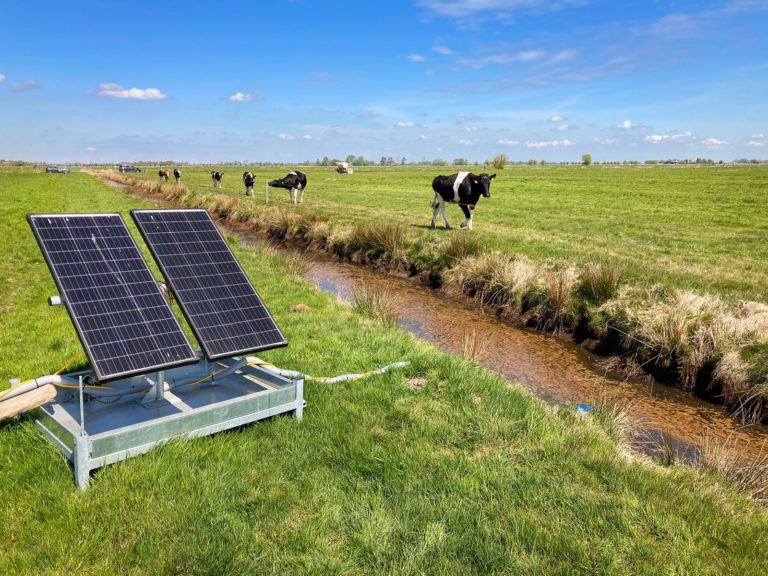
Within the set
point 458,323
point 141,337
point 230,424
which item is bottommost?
point 458,323

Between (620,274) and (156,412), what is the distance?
10964mm

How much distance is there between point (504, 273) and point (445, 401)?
8.09 meters

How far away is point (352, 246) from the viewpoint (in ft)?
65.2

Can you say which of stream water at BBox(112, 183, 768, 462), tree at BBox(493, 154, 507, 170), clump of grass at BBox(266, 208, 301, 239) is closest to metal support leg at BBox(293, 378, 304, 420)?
stream water at BBox(112, 183, 768, 462)

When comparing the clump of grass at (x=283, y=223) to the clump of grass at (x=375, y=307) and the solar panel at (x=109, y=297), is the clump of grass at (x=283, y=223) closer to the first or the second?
the clump of grass at (x=375, y=307)

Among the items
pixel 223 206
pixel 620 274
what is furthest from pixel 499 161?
pixel 620 274

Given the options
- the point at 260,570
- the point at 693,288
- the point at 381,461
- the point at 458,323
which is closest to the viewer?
the point at 260,570

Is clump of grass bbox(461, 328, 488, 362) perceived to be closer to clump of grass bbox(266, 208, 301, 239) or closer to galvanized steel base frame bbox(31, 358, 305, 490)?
galvanized steel base frame bbox(31, 358, 305, 490)

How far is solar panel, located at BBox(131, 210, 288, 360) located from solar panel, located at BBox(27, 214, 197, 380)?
0.74 ft

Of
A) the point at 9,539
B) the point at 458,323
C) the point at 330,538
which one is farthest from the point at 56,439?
the point at 458,323

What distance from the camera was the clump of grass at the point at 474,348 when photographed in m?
8.92

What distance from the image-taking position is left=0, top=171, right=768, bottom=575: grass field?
143 inches

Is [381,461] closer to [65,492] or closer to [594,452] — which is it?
[594,452]

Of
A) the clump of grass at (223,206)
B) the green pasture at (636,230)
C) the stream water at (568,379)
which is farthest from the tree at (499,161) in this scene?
the stream water at (568,379)
